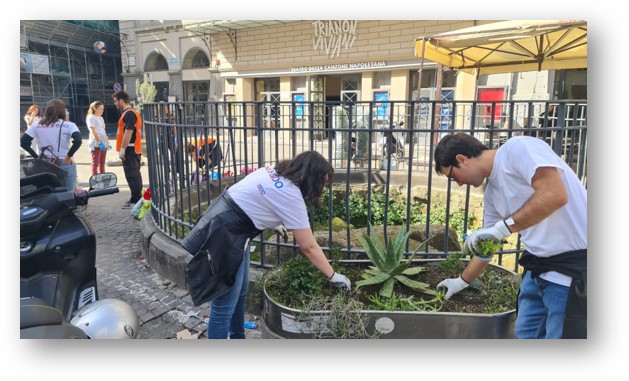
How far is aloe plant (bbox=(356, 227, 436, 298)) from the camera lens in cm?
256

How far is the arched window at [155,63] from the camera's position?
16.3 feet

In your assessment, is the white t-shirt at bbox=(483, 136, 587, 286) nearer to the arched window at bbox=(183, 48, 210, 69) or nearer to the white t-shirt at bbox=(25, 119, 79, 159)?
the white t-shirt at bbox=(25, 119, 79, 159)

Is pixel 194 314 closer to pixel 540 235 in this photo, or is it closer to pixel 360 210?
pixel 540 235

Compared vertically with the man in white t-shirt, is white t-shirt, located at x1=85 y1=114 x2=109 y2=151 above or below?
above

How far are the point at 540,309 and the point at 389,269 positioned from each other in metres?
0.86

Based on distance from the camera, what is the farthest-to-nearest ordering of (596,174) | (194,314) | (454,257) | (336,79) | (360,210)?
(336,79) < (360,210) < (194,314) < (454,257) < (596,174)

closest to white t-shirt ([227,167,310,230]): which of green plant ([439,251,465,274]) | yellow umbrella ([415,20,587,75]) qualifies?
green plant ([439,251,465,274])

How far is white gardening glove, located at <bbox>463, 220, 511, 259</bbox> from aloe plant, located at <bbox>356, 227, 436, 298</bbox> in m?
0.49

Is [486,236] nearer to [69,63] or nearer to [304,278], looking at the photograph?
[304,278]

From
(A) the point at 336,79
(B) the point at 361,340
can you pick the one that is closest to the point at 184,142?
(B) the point at 361,340

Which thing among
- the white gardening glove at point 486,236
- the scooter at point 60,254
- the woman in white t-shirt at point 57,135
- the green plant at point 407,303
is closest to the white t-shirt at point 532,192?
the white gardening glove at point 486,236

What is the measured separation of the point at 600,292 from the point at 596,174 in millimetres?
681

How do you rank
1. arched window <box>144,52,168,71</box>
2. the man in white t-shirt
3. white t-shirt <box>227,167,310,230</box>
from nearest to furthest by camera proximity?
the man in white t-shirt → white t-shirt <box>227,167,310,230</box> → arched window <box>144,52,168,71</box>

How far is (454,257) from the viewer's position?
2723 millimetres
